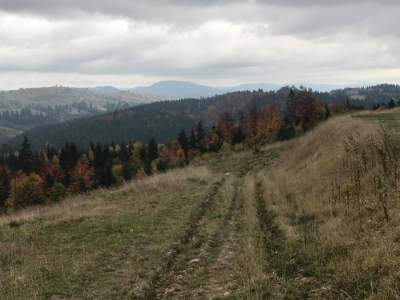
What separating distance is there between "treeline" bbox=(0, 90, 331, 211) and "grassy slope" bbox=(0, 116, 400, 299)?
65624 millimetres

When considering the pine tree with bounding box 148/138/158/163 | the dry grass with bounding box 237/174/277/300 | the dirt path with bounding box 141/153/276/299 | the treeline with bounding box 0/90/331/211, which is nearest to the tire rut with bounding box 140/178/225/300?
the dirt path with bounding box 141/153/276/299

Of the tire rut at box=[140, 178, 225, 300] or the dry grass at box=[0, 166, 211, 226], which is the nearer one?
the tire rut at box=[140, 178, 225, 300]

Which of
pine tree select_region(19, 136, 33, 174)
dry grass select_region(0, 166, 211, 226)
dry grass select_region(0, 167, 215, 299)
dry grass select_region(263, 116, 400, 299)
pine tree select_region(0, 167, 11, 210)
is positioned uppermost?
dry grass select_region(263, 116, 400, 299)

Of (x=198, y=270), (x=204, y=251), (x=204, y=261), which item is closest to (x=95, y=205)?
(x=204, y=251)

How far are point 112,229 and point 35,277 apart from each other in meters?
5.98

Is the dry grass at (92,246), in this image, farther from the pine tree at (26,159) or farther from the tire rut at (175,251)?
the pine tree at (26,159)

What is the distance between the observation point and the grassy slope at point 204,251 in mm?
9609

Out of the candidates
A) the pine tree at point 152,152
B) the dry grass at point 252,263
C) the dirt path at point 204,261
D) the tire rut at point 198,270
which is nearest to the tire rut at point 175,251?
the dirt path at point 204,261

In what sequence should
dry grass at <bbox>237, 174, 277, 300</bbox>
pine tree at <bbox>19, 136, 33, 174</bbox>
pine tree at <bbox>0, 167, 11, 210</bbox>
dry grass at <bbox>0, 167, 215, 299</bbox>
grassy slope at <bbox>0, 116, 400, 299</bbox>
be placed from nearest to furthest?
dry grass at <bbox>237, 174, 277, 300</bbox> < grassy slope at <bbox>0, 116, 400, 299</bbox> < dry grass at <bbox>0, 167, 215, 299</bbox> < pine tree at <bbox>0, 167, 11, 210</bbox> < pine tree at <bbox>19, 136, 33, 174</bbox>

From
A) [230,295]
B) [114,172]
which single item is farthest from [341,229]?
[114,172]

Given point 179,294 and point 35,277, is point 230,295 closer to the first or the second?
point 179,294

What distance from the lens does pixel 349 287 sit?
8.80m

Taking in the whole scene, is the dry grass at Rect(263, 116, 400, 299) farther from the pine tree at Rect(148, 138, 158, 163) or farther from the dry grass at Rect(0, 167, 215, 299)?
the pine tree at Rect(148, 138, 158, 163)

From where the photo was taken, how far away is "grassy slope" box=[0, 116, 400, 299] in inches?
378
